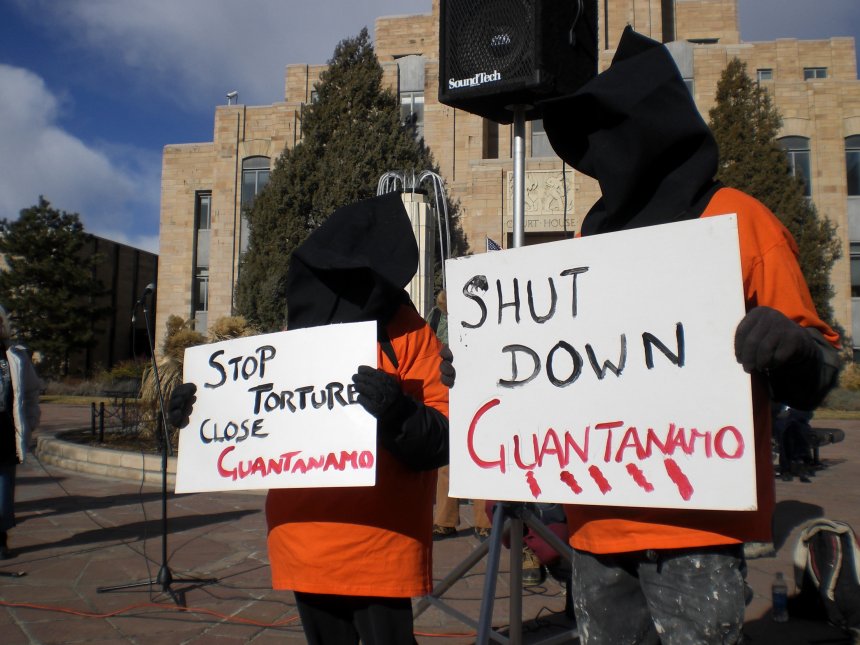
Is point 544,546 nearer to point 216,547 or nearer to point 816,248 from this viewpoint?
point 216,547

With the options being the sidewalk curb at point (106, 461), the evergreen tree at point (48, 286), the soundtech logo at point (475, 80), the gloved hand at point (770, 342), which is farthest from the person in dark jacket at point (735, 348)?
the evergreen tree at point (48, 286)

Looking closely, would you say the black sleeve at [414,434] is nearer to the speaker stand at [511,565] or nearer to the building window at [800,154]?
the speaker stand at [511,565]

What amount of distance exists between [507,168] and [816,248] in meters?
10.2

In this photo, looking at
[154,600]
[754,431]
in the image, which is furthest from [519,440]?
[154,600]

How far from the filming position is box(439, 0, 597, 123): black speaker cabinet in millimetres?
3043

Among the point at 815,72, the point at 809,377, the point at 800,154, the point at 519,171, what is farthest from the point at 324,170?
the point at 809,377

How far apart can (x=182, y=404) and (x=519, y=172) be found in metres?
1.71

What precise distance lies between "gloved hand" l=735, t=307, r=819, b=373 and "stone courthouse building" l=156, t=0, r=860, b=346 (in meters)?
21.2

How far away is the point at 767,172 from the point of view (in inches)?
888

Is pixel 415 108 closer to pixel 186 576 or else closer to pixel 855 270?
pixel 855 270

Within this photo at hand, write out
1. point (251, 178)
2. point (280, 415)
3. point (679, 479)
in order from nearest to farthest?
point (679, 479) < point (280, 415) < point (251, 178)

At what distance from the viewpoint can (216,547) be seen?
5.71 m

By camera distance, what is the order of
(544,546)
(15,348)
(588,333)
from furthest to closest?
(15,348), (544,546), (588,333)

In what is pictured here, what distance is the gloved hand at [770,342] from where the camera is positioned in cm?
136
